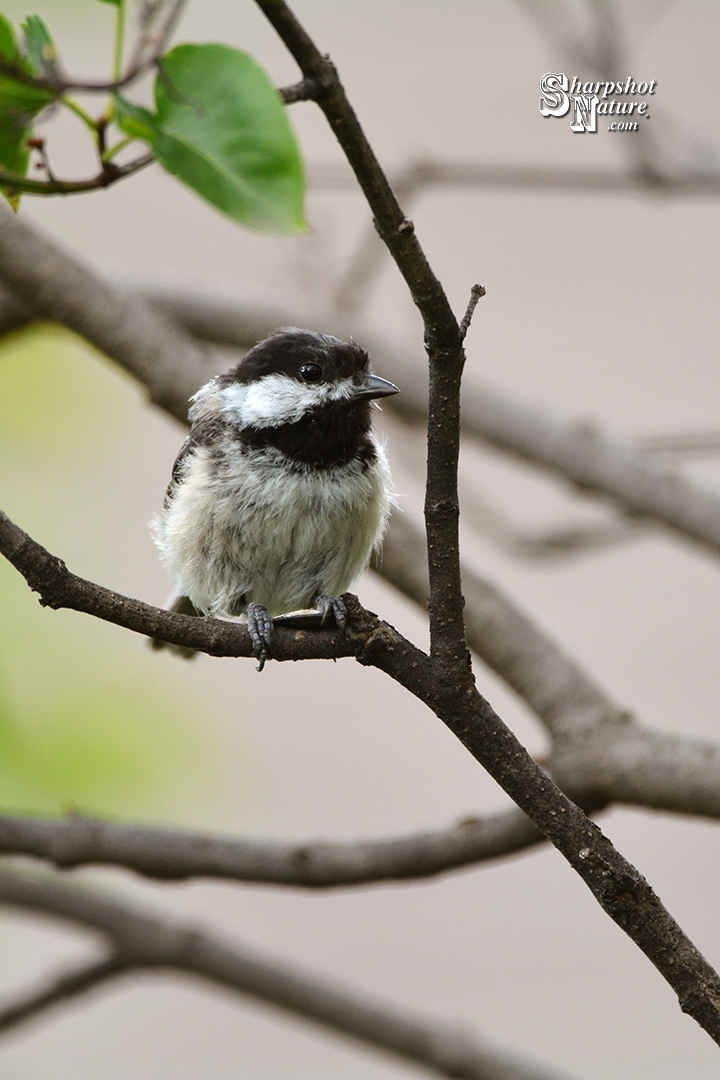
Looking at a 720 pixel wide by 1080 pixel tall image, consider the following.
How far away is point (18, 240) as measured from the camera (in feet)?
8.31

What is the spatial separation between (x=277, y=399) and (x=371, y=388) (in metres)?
0.21

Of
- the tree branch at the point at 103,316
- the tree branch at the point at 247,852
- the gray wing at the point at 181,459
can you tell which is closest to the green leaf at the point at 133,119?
the gray wing at the point at 181,459

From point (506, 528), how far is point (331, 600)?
6.12 feet

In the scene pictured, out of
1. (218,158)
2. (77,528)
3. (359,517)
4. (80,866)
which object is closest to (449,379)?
(218,158)

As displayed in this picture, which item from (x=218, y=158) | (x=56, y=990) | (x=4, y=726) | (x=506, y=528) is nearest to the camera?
(x=218, y=158)

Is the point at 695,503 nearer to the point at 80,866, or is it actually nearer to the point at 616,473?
the point at 616,473

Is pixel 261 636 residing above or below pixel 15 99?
below

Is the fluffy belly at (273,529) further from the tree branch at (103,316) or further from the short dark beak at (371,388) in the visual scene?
the tree branch at (103,316)

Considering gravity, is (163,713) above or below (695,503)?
below

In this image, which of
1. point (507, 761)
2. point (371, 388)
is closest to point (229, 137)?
point (507, 761)

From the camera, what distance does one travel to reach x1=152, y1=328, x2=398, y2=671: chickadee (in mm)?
2193

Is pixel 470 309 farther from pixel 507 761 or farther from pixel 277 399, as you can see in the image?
pixel 277 399

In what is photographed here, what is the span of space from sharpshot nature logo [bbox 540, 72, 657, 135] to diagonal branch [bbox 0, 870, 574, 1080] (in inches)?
86.8

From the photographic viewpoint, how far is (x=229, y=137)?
1305mm
